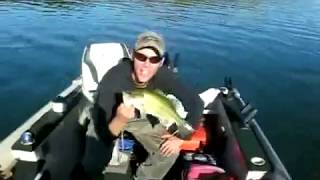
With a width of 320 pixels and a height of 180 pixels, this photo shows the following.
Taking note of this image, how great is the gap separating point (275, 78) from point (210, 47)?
311cm

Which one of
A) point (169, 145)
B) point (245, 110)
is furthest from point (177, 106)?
point (245, 110)

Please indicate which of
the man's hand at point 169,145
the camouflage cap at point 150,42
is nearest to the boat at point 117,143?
the man's hand at point 169,145

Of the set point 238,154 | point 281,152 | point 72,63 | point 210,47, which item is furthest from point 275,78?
point 238,154

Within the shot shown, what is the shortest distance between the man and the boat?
19cm

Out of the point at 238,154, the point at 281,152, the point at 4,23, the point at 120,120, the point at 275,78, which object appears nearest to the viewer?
the point at 120,120

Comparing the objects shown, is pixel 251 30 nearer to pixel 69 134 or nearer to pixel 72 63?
pixel 72 63

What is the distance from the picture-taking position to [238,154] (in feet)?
14.4

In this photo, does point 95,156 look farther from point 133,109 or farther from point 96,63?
point 96,63

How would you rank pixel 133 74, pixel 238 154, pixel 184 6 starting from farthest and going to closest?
pixel 184 6 → pixel 238 154 → pixel 133 74

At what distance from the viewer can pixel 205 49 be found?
14.2 m

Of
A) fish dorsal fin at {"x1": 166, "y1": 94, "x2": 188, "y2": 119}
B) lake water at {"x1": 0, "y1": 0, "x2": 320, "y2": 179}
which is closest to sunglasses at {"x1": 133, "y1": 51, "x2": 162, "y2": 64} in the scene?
fish dorsal fin at {"x1": 166, "y1": 94, "x2": 188, "y2": 119}

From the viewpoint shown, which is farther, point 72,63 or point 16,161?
point 72,63

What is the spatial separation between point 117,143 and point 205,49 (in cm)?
1050

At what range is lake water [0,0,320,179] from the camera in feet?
29.9
